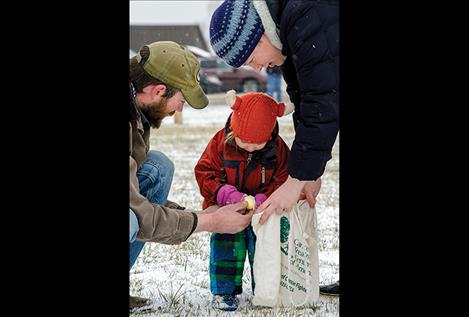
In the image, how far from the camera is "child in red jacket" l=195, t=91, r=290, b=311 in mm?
2816

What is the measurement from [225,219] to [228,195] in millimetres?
162

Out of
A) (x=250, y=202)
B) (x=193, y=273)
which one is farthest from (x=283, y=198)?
(x=193, y=273)

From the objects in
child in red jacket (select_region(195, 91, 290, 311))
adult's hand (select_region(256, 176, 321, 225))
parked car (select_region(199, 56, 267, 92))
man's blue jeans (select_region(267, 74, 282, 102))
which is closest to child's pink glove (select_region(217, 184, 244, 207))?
child in red jacket (select_region(195, 91, 290, 311))

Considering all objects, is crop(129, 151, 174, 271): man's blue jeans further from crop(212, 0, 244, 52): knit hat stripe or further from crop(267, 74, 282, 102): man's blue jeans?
crop(267, 74, 282, 102): man's blue jeans

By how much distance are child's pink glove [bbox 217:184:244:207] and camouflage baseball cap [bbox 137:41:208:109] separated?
326 millimetres

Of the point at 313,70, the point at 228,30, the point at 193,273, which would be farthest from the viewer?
the point at 193,273

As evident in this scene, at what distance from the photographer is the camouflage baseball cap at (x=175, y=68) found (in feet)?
8.70

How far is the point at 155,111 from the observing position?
273cm

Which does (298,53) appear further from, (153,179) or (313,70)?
(153,179)

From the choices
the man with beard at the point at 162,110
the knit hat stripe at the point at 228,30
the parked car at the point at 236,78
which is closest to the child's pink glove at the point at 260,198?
the man with beard at the point at 162,110
